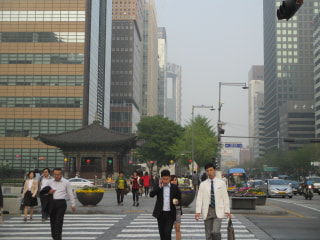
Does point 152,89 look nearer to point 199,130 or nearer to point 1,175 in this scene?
point 199,130

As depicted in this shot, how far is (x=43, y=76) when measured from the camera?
8056 cm

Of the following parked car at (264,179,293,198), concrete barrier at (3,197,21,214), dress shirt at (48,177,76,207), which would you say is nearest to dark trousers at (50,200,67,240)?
dress shirt at (48,177,76,207)

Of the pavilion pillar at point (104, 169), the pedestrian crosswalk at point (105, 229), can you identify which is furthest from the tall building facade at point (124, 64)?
the pedestrian crosswalk at point (105, 229)

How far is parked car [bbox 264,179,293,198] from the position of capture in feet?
114

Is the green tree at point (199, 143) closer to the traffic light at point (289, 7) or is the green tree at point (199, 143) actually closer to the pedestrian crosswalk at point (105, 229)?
the pedestrian crosswalk at point (105, 229)

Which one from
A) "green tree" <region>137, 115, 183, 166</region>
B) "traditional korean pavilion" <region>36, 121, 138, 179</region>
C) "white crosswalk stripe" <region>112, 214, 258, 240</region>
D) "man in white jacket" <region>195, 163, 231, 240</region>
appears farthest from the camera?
"green tree" <region>137, 115, 183, 166</region>

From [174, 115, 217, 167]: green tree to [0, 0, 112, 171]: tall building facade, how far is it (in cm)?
1963

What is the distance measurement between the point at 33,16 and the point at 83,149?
37025mm

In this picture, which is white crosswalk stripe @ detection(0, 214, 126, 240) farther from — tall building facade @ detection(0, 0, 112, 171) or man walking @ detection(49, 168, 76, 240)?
tall building facade @ detection(0, 0, 112, 171)

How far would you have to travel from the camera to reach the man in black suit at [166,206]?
30.6 feet

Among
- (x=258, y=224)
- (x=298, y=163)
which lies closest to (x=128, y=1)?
(x=298, y=163)

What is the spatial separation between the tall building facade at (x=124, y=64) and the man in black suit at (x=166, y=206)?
11581cm

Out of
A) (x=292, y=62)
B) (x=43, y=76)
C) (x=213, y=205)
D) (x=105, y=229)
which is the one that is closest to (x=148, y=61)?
(x=292, y=62)

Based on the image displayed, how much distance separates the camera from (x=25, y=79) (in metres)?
80.6
